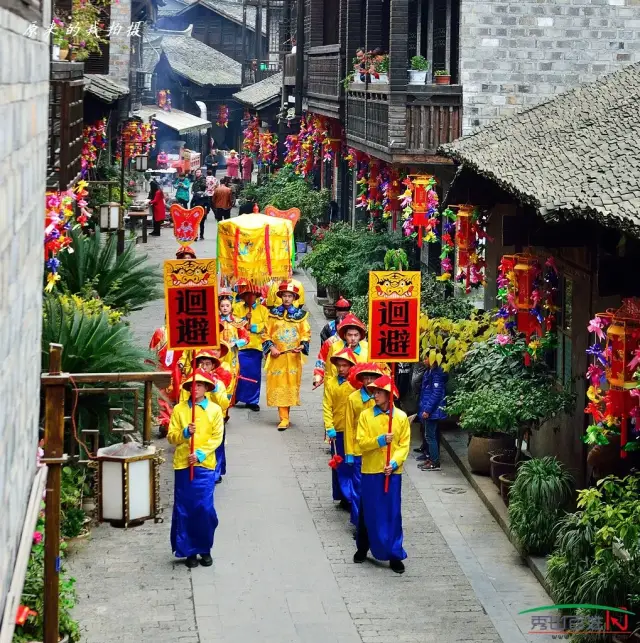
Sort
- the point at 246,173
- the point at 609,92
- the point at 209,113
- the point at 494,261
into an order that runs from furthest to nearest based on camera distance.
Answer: the point at 209,113 → the point at 246,173 → the point at 494,261 → the point at 609,92

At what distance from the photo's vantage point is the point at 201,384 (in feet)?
40.1

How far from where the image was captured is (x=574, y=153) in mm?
13016

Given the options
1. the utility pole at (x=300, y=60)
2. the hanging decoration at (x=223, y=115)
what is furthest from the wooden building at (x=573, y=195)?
the hanging decoration at (x=223, y=115)

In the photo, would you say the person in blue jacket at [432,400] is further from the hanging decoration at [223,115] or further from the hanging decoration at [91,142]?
the hanging decoration at [223,115]

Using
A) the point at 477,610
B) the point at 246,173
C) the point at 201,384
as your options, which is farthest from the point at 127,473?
the point at 246,173

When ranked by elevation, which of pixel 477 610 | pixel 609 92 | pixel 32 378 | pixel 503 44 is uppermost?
pixel 503 44

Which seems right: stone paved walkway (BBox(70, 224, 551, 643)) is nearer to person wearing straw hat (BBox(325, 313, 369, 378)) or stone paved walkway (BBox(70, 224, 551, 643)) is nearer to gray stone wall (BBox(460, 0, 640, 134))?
person wearing straw hat (BBox(325, 313, 369, 378))

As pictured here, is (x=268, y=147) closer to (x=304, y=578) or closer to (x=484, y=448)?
(x=484, y=448)

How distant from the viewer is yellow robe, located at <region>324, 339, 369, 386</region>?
47.9 feet

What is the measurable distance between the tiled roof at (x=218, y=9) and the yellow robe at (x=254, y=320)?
51.3 m

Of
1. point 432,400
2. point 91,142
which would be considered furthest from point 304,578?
point 91,142

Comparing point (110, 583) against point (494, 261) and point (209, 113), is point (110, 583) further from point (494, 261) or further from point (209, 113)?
point (209, 113)

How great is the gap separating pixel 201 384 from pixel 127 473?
293cm

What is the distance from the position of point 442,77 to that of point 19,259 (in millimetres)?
13533
